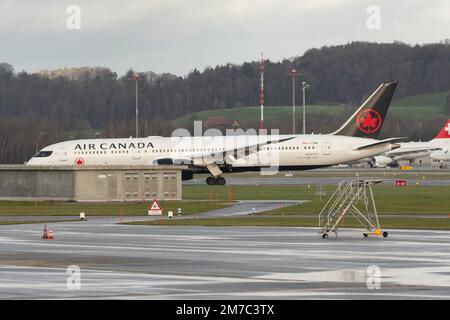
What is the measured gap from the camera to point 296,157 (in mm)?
97812

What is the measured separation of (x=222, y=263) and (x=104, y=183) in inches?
1706

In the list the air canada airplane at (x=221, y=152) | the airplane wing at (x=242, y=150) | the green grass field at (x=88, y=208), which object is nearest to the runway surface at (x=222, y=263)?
the green grass field at (x=88, y=208)

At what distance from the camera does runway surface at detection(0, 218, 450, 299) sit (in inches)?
1030

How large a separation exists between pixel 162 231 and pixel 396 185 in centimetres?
4875

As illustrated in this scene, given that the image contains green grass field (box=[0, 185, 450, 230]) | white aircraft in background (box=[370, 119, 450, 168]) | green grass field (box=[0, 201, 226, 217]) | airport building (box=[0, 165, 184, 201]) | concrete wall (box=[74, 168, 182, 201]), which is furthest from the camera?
white aircraft in background (box=[370, 119, 450, 168])

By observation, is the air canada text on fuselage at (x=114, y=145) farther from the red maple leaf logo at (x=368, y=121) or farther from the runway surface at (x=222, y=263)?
the runway surface at (x=222, y=263)

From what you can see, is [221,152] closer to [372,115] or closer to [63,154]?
[63,154]

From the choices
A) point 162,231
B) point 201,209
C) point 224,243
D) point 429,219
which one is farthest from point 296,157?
point 224,243

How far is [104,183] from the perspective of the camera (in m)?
75.8

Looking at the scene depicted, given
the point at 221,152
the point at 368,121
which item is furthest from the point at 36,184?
the point at 368,121

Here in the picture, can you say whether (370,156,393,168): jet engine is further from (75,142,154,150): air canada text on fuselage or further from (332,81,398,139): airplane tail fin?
(75,142,154,150): air canada text on fuselage

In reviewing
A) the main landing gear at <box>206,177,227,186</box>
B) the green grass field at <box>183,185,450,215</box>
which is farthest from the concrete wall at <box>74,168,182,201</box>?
the main landing gear at <box>206,177,227,186</box>

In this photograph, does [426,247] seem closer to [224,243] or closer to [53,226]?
[224,243]

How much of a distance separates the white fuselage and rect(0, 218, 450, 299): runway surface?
4786cm
